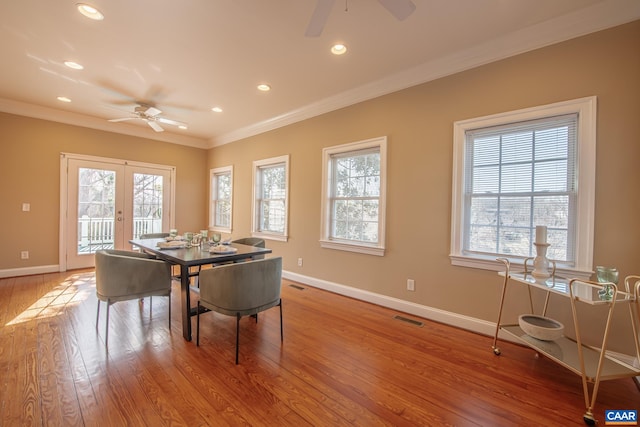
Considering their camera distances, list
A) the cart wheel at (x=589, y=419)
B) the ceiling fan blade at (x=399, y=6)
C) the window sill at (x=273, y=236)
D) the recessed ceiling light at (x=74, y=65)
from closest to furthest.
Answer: the cart wheel at (x=589, y=419), the ceiling fan blade at (x=399, y=6), the recessed ceiling light at (x=74, y=65), the window sill at (x=273, y=236)

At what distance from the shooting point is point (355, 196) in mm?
3861

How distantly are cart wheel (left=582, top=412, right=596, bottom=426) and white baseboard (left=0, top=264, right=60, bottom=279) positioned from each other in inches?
272

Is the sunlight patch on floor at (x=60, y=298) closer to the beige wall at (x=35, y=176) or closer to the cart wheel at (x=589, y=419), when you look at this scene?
the beige wall at (x=35, y=176)

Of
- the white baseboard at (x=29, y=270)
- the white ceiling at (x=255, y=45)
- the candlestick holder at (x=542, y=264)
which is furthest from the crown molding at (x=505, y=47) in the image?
the white baseboard at (x=29, y=270)

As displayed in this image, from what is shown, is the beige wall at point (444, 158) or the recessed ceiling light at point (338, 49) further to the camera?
the recessed ceiling light at point (338, 49)

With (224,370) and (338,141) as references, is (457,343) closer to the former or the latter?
(224,370)

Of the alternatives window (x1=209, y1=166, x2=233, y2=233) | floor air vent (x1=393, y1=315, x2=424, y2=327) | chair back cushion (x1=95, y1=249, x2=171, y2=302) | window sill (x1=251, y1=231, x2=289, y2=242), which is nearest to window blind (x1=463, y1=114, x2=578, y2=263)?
floor air vent (x1=393, y1=315, x2=424, y2=327)

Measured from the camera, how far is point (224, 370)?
2029 millimetres

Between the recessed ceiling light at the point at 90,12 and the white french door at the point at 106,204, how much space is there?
3570mm

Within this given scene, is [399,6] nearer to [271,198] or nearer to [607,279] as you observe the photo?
[607,279]

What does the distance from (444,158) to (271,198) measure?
313 cm

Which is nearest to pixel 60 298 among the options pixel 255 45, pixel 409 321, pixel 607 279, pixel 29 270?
pixel 29 270

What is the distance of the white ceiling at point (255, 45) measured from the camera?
223 centimetres

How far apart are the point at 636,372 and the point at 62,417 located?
11.1 ft
